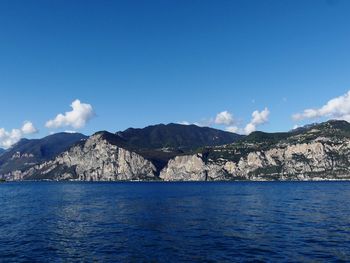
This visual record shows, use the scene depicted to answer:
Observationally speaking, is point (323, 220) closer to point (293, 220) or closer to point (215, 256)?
point (293, 220)

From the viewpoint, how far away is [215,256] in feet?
174

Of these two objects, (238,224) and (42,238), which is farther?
(238,224)

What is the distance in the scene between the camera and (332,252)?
5450 cm

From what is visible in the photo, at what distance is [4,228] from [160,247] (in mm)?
40057

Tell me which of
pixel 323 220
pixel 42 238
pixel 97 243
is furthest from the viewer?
pixel 323 220

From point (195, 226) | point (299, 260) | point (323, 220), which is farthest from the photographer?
point (323, 220)

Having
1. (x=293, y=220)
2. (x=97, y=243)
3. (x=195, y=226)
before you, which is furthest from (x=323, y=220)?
(x=97, y=243)

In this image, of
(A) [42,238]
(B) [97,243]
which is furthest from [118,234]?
(A) [42,238]

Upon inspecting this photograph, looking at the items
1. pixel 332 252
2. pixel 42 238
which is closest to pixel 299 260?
pixel 332 252

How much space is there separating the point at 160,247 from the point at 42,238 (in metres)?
24.0

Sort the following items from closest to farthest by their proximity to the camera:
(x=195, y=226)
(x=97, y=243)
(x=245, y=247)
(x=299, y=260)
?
(x=299, y=260)
(x=245, y=247)
(x=97, y=243)
(x=195, y=226)

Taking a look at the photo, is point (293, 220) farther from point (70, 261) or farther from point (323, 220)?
point (70, 261)

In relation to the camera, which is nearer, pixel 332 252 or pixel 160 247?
pixel 332 252

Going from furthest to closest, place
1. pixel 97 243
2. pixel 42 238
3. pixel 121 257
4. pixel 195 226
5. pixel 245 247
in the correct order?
pixel 195 226 < pixel 42 238 < pixel 97 243 < pixel 245 247 < pixel 121 257
